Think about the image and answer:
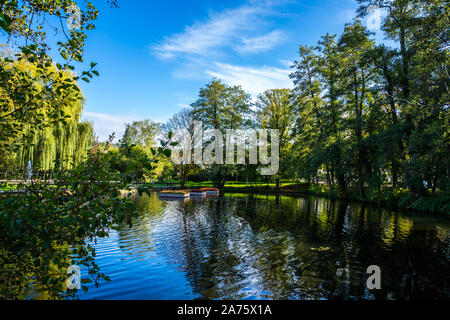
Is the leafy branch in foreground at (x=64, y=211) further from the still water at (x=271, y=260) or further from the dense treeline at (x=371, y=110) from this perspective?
the dense treeline at (x=371, y=110)

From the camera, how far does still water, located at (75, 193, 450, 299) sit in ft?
17.6

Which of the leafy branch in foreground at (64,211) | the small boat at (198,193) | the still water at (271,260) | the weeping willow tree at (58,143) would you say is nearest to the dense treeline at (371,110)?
the still water at (271,260)

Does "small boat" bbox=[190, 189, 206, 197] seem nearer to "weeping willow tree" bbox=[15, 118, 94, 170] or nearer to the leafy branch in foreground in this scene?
"weeping willow tree" bbox=[15, 118, 94, 170]

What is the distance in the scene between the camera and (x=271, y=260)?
7.28 metres

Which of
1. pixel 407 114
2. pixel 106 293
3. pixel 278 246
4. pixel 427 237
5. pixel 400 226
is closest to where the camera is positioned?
pixel 106 293

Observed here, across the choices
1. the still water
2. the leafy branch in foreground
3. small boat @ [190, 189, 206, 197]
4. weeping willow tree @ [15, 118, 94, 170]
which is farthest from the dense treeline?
the leafy branch in foreground

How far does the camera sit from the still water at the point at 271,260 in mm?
5355

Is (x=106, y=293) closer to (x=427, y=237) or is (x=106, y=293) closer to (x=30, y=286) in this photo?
(x=30, y=286)

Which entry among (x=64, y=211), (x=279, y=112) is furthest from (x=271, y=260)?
(x=279, y=112)

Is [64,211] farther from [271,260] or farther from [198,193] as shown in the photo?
[198,193]

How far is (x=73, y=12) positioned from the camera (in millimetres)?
3434

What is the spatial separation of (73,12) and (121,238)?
7.81 metres

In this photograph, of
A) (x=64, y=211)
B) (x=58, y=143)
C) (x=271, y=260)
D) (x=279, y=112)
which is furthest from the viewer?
(x=279, y=112)
